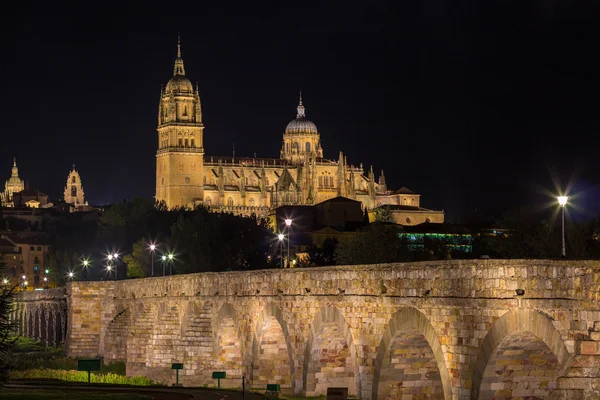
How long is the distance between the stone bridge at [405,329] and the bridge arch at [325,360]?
3 centimetres

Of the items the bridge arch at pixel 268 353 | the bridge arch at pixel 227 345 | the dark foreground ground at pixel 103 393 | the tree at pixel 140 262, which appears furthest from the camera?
the tree at pixel 140 262

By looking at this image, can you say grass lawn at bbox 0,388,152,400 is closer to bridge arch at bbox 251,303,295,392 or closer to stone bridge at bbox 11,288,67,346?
bridge arch at bbox 251,303,295,392

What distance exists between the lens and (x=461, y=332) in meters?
27.1

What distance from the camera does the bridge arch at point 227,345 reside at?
156 ft

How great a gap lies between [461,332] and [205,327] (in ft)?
80.6

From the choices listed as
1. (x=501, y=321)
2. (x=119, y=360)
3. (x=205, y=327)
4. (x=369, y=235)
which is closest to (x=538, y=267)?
(x=501, y=321)

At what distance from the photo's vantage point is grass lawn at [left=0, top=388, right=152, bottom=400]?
36.9 meters

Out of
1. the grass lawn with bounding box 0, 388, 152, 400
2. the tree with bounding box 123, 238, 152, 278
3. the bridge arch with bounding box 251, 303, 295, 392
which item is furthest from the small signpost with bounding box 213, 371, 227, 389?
the tree with bounding box 123, 238, 152, 278

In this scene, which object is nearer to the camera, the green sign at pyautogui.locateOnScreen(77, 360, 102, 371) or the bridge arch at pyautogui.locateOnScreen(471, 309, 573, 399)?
the bridge arch at pyautogui.locateOnScreen(471, 309, 573, 399)

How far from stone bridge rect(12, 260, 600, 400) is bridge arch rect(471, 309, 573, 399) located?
24 mm

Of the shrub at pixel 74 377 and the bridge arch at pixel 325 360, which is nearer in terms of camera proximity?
the bridge arch at pixel 325 360

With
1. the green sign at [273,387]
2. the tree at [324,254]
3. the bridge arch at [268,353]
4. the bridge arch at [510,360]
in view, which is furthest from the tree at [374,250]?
the bridge arch at [510,360]

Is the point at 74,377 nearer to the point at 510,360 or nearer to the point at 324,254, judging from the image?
the point at 510,360

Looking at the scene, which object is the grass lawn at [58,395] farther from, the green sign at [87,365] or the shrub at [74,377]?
the shrub at [74,377]
